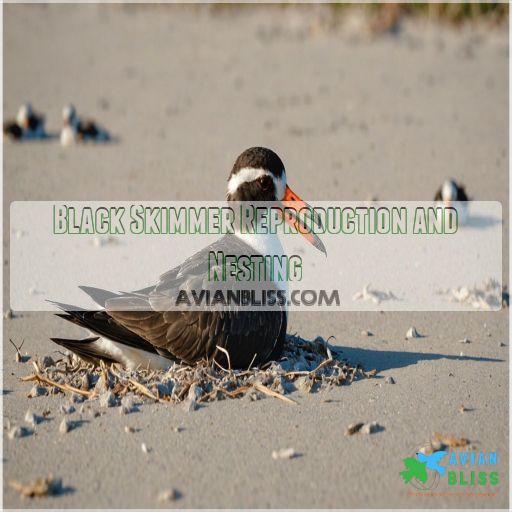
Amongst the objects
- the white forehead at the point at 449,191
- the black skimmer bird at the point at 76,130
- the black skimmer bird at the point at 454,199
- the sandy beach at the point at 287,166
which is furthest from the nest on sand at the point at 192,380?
the black skimmer bird at the point at 76,130

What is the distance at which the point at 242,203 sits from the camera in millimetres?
6172

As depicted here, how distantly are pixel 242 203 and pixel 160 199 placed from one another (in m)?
4.48

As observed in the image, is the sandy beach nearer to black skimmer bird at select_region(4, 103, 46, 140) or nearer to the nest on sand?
the nest on sand

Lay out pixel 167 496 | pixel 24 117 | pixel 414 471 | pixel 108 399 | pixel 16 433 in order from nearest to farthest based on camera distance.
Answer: pixel 167 496, pixel 414 471, pixel 16 433, pixel 108 399, pixel 24 117

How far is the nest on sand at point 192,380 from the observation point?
5602 mm

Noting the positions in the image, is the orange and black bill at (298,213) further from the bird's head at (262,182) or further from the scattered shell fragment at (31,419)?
the scattered shell fragment at (31,419)

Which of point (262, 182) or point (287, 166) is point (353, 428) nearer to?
point (262, 182)

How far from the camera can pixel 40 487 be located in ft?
15.1

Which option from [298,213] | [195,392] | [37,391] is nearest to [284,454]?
[195,392]

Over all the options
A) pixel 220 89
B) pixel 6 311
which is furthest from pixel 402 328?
pixel 220 89

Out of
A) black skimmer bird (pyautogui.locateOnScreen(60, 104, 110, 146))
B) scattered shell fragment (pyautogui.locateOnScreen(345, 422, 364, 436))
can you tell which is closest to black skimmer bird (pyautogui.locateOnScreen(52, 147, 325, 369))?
scattered shell fragment (pyautogui.locateOnScreen(345, 422, 364, 436))

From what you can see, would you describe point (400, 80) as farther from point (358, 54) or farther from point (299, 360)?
point (299, 360)

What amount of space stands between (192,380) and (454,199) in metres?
5.05

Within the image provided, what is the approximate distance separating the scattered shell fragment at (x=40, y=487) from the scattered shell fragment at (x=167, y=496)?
21.9 inches
